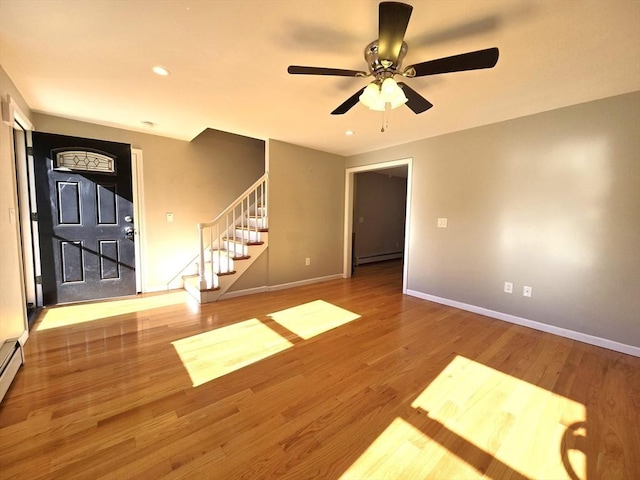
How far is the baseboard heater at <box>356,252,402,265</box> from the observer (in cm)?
621

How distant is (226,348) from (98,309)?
2024 mm

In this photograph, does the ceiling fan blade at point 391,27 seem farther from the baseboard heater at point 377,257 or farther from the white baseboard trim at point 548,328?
the baseboard heater at point 377,257

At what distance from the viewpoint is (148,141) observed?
12.3ft

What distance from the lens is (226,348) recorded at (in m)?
2.31

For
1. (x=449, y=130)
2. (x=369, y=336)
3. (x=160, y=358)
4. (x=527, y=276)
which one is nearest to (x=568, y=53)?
(x=449, y=130)

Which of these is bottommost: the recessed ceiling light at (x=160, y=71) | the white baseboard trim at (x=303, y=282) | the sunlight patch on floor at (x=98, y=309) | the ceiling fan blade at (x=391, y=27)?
the sunlight patch on floor at (x=98, y=309)

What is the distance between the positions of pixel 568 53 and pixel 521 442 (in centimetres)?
242

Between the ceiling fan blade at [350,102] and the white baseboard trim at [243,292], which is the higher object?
the ceiling fan blade at [350,102]

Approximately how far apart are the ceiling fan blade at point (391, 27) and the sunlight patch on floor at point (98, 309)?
349 cm

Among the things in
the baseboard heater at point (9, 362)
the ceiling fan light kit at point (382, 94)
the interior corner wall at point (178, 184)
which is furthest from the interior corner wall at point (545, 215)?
the baseboard heater at point (9, 362)

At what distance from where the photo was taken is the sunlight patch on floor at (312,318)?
2.72 meters

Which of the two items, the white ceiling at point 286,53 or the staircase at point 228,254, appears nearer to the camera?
the white ceiling at point 286,53

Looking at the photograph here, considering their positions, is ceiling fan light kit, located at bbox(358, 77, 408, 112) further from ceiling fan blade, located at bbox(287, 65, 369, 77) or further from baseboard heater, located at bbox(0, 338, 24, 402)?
baseboard heater, located at bbox(0, 338, 24, 402)

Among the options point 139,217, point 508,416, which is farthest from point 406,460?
point 139,217
